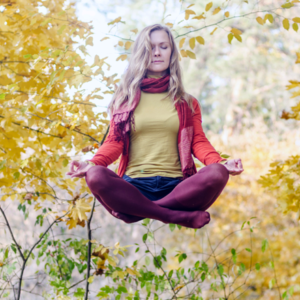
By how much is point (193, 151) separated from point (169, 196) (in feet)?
0.97

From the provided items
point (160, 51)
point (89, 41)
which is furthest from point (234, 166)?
point (89, 41)

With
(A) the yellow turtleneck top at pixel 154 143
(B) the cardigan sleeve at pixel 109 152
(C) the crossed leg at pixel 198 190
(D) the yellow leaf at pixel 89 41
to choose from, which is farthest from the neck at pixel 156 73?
(C) the crossed leg at pixel 198 190

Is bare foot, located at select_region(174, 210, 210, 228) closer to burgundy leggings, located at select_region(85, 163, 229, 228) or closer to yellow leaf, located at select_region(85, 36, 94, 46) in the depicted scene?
burgundy leggings, located at select_region(85, 163, 229, 228)

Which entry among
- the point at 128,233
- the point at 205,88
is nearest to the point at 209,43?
the point at 205,88

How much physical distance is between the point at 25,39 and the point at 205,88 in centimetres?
785

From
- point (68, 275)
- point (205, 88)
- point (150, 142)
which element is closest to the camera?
point (150, 142)

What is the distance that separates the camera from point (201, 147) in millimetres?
1686

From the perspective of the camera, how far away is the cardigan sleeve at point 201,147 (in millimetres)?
1614

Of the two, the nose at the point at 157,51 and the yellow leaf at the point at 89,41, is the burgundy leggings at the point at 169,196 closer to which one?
the nose at the point at 157,51

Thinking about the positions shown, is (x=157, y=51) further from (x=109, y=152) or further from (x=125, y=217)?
(x=125, y=217)

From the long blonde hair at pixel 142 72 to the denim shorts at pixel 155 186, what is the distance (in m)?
0.38

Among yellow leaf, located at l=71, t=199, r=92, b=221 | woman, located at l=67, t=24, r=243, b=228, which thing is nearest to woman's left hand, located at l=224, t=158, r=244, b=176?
woman, located at l=67, t=24, r=243, b=228

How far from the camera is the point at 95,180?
1429 millimetres

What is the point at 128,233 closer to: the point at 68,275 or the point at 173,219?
the point at 68,275
